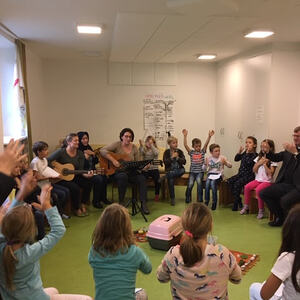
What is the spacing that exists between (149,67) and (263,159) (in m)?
3.44

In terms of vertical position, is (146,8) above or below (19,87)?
above

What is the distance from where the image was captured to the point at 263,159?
4.63 meters

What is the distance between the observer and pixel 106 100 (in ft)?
23.0

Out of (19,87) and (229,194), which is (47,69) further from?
(229,194)

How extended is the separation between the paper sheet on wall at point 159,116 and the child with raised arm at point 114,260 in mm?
5466

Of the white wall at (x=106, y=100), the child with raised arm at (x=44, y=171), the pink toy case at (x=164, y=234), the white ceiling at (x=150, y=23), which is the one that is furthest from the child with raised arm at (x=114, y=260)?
the white wall at (x=106, y=100)

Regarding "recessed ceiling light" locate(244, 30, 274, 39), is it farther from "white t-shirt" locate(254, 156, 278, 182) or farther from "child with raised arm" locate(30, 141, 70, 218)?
"child with raised arm" locate(30, 141, 70, 218)

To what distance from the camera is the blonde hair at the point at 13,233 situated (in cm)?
162

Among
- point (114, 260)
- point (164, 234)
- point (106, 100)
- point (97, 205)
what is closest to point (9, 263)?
point (114, 260)

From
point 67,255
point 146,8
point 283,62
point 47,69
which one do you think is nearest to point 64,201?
point 67,255

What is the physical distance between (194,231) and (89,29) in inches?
131

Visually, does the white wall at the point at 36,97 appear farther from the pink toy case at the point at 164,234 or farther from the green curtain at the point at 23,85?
the pink toy case at the point at 164,234

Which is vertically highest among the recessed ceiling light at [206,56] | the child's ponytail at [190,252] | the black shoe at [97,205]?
the recessed ceiling light at [206,56]

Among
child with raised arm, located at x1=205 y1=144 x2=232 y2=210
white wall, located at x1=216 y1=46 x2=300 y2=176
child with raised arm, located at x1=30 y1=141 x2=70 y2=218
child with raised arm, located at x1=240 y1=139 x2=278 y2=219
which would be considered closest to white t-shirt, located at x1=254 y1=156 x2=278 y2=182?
child with raised arm, located at x1=240 y1=139 x2=278 y2=219
